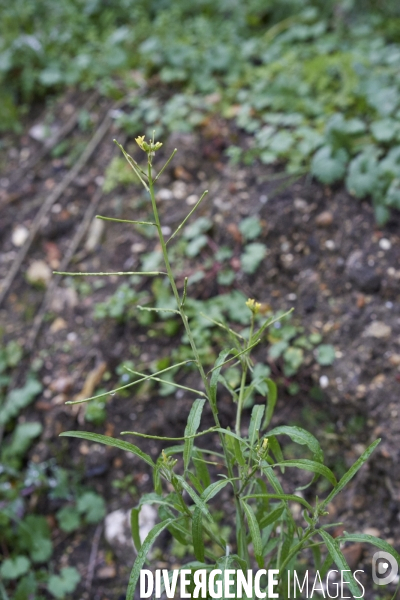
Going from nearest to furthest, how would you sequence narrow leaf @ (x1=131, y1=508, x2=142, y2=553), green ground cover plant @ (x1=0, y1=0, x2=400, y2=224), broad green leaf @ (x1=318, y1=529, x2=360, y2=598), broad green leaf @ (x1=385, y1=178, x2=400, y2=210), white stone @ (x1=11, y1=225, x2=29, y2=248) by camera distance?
1. broad green leaf @ (x1=318, y1=529, x2=360, y2=598)
2. narrow leaf @ (x1=131, y1=508, x2=142, y2=553)
3. broad green leaf @ (x1=385, y1=178, x2=400, y2=210)
4. green ground cover plant @ (x1=0, y1=0, x2=400, y2=224)
5. white stone @ (x1=11, y1=225, x2=29, y2=248)

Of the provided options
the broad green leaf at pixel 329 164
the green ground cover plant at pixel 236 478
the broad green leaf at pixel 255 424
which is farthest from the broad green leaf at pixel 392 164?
the broad green leaf at pixel 255 424

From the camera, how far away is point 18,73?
4.18m

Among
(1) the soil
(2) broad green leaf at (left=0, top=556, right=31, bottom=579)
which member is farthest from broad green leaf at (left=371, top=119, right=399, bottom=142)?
(2) broad green leaf at (left=0, top=556, right=31, bottom=579)

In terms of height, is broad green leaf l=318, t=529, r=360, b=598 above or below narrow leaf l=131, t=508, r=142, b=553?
above

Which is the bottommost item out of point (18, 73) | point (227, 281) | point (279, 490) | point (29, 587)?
point (29, 587)

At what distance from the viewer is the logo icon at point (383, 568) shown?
1.86 meters

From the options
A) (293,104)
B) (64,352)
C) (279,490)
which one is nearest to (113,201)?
(64,352)

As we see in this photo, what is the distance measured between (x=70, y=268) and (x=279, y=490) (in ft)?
7.08

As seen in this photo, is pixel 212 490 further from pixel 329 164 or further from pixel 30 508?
pixel 329 164

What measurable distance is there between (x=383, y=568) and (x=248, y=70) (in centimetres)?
291

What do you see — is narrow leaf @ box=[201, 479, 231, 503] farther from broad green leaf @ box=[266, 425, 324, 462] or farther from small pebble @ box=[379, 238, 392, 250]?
small pebble @ box=[379, 238, 392, 250]

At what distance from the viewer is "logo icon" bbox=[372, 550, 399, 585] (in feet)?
6.10

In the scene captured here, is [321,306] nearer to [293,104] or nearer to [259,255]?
[259,255]

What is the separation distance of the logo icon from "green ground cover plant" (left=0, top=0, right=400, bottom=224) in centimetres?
138
